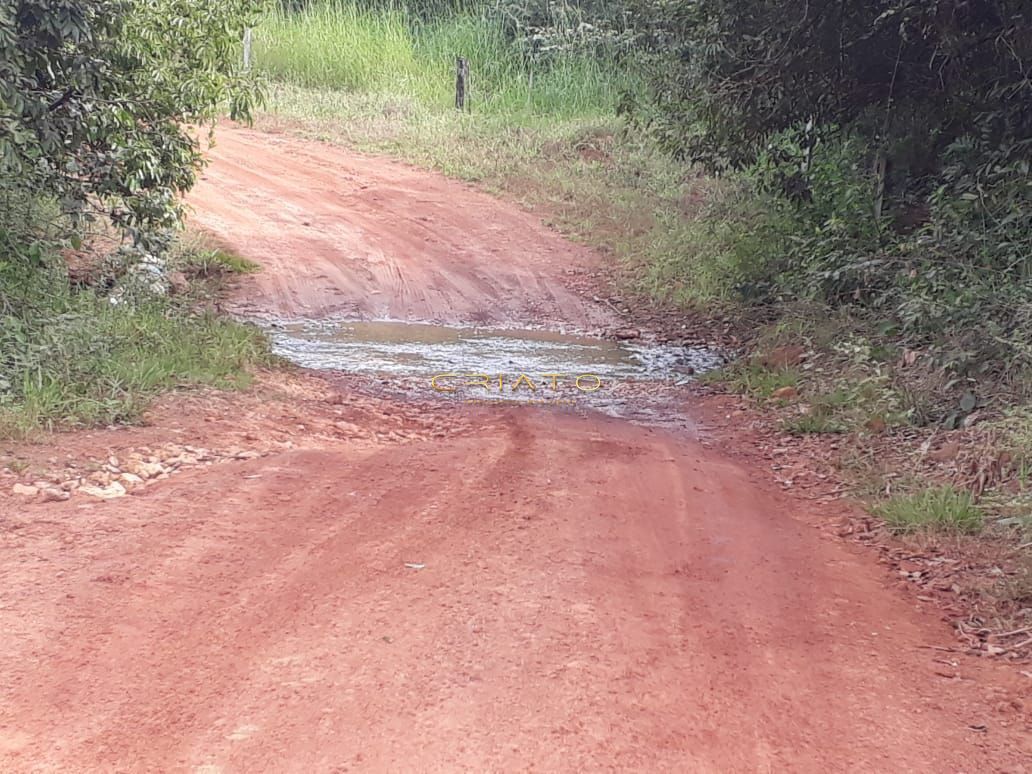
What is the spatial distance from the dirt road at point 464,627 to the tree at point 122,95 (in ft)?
7.47

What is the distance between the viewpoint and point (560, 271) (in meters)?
12.7

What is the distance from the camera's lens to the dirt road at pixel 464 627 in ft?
9.70

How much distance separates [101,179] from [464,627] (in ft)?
17.9

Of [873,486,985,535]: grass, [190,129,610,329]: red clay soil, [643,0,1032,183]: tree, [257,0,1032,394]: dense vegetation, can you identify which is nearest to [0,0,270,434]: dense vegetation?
[190,129,610,329]: red clay soil

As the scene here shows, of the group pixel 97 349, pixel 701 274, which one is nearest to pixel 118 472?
pixel 97 349

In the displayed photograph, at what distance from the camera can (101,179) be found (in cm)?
768

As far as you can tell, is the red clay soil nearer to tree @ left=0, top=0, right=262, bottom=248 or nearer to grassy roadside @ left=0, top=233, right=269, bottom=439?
grassy roadside @ left=0, top=233, right=269, bottom=439

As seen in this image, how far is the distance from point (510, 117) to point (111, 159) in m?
11.6

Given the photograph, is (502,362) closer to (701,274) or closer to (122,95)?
(701,274)

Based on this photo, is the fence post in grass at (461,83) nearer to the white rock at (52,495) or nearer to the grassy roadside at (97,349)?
the grassy roadside at (97,349)

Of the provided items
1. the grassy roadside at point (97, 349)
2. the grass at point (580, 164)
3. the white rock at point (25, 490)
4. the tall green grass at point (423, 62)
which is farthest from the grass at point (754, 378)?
Result: the tall green grass at point (423, 62)

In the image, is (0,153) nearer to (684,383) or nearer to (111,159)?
(111,159)

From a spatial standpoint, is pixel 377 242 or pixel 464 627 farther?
pixel 377 242

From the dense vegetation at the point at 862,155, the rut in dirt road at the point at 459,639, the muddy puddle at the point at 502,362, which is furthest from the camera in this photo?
the muddy puddle at the point at 502,362
